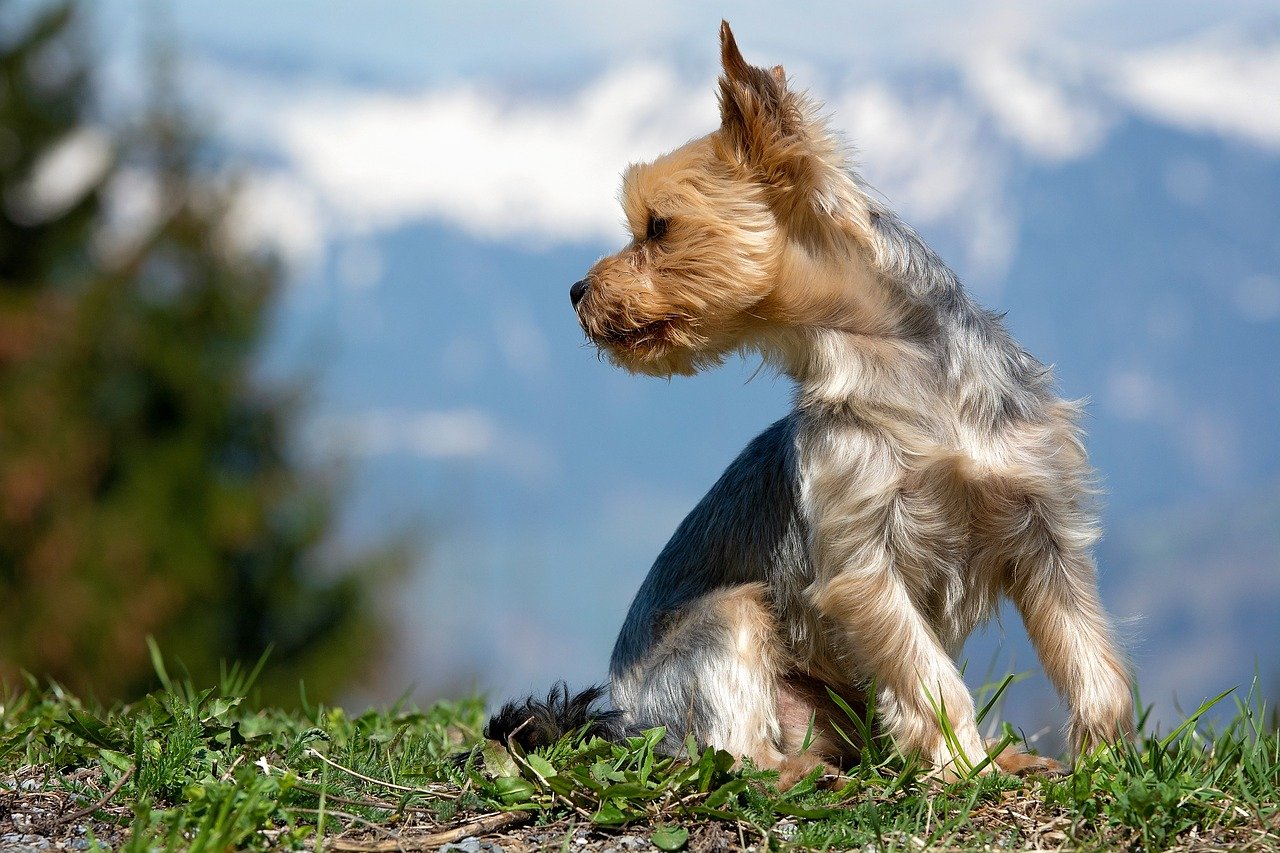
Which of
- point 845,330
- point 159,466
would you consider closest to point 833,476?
point 845,330

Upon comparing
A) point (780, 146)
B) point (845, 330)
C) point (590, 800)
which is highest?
point (780, 146)

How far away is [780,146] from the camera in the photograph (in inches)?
229

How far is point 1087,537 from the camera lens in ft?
18.7

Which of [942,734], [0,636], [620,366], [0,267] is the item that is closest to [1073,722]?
[942,734]

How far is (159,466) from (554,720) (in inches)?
836

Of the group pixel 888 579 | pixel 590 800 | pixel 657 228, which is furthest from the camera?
pixel 657 228

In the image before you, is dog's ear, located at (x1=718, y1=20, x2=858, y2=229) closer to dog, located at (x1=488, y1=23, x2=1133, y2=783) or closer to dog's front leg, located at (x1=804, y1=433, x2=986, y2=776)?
dog, located at (x1=488, y1=23, x2=1133, y2=783)

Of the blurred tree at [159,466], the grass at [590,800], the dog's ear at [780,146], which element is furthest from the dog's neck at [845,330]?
the blurred tree at [159,466]

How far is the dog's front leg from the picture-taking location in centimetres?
531

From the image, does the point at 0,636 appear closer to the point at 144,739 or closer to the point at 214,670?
the point at 214,670

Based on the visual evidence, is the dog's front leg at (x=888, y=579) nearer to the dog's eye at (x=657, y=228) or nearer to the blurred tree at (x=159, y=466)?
the dog's eye at (x=657, y=228)

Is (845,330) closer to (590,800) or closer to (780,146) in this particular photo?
(780,146)

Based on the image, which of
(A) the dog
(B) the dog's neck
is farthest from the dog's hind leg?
(B) the dog's neck

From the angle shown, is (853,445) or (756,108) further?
(756,108)
